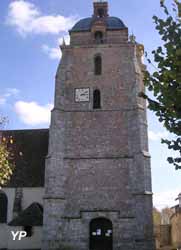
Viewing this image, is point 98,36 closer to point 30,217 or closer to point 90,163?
point 90,163

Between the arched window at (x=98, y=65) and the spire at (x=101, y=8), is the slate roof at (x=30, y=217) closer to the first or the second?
the arched window at (x=98, y=65)

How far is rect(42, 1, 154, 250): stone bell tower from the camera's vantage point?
2052cm

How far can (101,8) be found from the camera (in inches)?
1162

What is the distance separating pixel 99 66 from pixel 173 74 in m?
18.0

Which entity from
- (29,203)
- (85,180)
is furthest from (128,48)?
(29,203)

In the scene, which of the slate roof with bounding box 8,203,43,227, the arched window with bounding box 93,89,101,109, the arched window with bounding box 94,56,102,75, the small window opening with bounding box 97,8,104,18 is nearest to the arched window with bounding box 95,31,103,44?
the arched window with bounding box 94,56,102,75

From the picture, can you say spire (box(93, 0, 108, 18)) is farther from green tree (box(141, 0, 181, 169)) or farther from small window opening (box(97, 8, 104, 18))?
green tree (box(141, 0, 181, 169))

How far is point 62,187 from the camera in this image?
2159 centimetres

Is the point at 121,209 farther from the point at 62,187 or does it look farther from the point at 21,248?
the point at 21,248

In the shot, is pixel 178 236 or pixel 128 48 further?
pixel 178 236

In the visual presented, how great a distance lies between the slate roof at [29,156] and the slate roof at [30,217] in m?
1.70

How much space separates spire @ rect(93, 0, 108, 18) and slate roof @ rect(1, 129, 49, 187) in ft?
34.5

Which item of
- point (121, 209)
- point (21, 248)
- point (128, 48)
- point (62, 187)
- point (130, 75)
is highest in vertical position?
point (128, 48)

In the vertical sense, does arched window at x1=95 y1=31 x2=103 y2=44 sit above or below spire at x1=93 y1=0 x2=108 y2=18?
below
